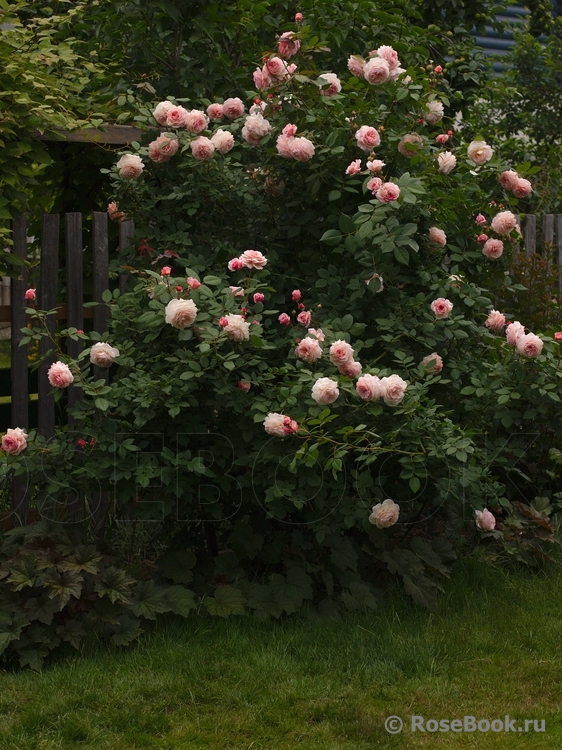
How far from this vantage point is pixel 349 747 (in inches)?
122

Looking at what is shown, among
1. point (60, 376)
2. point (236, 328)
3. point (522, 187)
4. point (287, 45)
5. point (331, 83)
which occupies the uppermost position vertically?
point (287, 45)

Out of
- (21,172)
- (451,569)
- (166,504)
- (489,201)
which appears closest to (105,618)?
(166,504)

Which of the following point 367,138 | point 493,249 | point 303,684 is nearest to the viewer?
point 303,684

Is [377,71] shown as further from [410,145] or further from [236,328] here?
[236,328]

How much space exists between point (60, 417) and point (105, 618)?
1.63 m

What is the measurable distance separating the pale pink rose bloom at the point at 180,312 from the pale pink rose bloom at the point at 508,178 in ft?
5.43

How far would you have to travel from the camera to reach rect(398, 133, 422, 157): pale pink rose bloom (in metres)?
4.22

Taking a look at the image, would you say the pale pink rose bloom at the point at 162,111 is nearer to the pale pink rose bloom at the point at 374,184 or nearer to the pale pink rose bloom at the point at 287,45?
the pale pink rose bloom at the point at 287,45

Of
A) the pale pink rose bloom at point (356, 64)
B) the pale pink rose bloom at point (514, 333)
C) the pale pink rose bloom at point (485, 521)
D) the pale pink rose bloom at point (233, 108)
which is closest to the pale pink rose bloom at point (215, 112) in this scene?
the pale pink rose bloom at point (233, 108)

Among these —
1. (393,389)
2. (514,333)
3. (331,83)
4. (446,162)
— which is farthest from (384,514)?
(331,83)

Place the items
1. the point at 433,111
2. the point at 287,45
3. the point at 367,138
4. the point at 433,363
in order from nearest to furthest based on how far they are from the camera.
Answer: the point at 367,138 → the point at 433,363 → the point at 287,45 → the point at 433,111

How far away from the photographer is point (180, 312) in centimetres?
382

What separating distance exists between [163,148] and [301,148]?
2.00ft

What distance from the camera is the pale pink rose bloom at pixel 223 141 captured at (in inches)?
167
